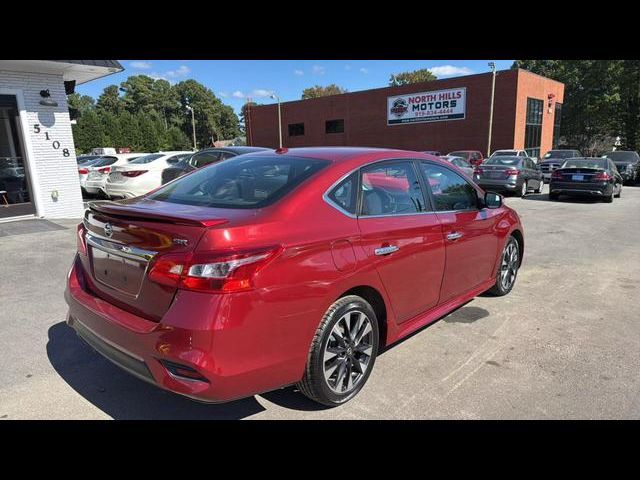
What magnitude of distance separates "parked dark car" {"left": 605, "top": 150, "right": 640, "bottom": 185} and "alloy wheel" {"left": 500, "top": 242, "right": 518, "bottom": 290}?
71.9 feet

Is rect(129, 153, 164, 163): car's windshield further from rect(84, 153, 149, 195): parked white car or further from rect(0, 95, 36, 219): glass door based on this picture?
rect(0, 95, 36, 219): glass door

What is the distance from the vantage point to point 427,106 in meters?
33.5

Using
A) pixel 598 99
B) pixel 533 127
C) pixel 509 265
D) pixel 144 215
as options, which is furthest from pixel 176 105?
pixel 144 215

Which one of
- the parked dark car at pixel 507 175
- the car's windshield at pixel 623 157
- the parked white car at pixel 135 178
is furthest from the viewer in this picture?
the car's windshield at pixel 623 157

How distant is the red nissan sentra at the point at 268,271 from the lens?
2.33 m

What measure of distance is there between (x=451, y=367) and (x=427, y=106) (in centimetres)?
3270

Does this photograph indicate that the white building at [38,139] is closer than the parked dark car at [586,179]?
Yes

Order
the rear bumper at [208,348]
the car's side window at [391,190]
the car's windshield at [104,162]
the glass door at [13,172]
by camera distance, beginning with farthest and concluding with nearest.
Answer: the car's windshield at [104,162], the glass door at [13,172], the car's side window at [391,190], the rear bumper at [208,348]

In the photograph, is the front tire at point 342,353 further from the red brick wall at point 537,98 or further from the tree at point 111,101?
the tree at point 111,101

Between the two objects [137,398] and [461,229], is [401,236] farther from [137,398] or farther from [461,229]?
[137,398]

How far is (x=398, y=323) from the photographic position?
3395mm

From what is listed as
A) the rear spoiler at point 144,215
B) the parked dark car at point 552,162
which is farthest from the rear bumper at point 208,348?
the parked dark car at point 552,162

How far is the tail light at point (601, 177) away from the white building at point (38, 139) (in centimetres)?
1394

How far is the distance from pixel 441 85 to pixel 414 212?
105ft
